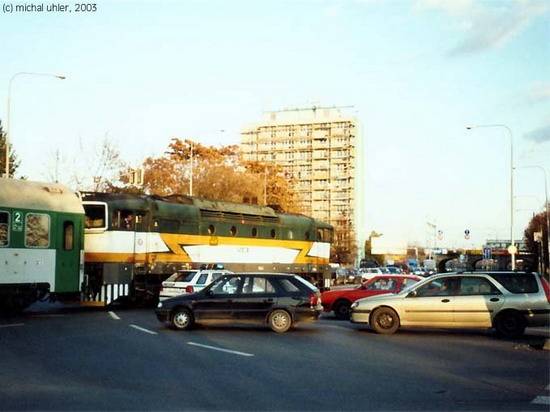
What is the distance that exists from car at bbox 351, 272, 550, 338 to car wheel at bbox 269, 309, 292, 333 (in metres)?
1.89

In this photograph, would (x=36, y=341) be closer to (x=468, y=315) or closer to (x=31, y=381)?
(x=31, y=381)

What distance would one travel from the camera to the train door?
2220cm

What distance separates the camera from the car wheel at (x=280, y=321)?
18.1 meters

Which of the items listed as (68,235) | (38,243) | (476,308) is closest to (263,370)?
(476,308)

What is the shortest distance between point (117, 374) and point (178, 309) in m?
7.30

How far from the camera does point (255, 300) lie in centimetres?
1828

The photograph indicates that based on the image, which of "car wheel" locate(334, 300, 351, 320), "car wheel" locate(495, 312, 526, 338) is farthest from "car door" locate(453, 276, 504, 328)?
"car wheel" locate(334, 300, 351, 320)

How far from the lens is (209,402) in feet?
29.7

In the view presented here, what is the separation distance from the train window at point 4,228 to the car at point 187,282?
573 centimetres

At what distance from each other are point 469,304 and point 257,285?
209 inches

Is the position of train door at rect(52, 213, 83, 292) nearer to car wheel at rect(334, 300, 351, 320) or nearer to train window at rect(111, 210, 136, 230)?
train window at rect(111, 210, 136, 230)

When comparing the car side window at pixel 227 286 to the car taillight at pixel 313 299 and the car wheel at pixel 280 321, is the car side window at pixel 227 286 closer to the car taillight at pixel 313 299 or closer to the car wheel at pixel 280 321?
the car wheel at pixel 280 321

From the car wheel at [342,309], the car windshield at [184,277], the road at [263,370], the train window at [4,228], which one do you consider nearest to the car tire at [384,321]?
the road at [263,370]

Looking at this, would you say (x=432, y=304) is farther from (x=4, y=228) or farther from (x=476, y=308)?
(x=4, y=228)
